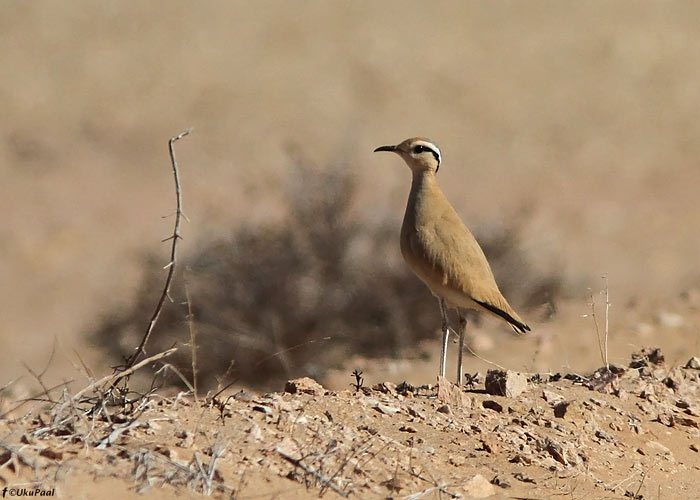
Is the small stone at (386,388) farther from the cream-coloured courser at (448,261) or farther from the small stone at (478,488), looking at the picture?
the small stone at (478,488)

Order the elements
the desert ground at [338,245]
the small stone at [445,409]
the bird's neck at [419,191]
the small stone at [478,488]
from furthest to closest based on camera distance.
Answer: the bird's neck at [419,191]
the small stone at [445,409]
the desert ground at [338,245]
the small stone at [478,488]

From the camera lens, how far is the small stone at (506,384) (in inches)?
203

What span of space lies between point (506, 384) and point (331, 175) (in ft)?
19.5

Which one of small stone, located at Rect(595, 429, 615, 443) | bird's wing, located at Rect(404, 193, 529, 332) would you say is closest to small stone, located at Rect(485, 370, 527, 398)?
small stone, located at Rect(595, 429, 615, 443)

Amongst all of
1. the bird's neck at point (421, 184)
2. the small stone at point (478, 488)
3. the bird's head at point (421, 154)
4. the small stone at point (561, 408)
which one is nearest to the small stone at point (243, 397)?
the small stone at point (478, 488)

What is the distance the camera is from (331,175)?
10.9 meters

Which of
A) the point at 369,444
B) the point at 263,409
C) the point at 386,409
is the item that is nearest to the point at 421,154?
the point at 386,409

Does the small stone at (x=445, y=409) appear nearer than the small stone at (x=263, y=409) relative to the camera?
No

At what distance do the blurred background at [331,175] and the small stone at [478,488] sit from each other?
2.71 feet

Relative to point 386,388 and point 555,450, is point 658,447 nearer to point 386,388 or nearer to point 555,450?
point 555,450

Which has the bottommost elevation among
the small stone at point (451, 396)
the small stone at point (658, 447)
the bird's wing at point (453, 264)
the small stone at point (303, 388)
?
the small stone at point (303, 388)

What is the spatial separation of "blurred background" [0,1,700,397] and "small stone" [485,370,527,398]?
1.05 meters

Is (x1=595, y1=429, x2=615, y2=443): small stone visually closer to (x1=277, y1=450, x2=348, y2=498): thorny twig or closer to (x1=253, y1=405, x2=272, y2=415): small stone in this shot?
(x1=253, y1=405, x2=272, y2=415): small stone

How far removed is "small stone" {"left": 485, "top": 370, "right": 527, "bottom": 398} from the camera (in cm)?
516
